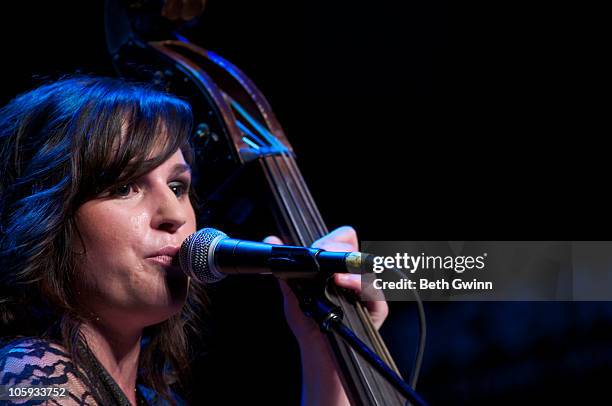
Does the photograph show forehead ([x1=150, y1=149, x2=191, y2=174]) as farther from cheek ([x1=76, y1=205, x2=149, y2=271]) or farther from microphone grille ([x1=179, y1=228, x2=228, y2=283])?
microphone grille ([x1=179, y1=228, x2=228, y2=283])

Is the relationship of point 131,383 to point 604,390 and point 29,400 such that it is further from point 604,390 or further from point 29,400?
point 604,390

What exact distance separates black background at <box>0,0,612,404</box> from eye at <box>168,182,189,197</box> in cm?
101

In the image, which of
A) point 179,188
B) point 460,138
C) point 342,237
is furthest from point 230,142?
point 460,138

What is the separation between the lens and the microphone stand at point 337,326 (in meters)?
0.93

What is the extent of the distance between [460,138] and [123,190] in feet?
4.99

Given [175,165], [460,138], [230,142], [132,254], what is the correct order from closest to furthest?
[132,254] < [175,165] < [230,142] < [460,138]

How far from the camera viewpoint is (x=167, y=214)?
118cm

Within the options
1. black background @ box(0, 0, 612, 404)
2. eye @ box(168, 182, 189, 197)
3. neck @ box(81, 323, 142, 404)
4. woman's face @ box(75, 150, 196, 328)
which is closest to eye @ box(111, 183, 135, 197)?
woman's face @ box(75, 150, 196, 328)

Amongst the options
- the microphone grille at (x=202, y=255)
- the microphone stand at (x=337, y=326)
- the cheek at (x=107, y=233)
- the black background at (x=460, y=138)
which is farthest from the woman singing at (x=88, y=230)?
the black background at (x=460, y=138)

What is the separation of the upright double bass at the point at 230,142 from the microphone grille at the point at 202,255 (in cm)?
35

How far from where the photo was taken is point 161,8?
1.66 meters

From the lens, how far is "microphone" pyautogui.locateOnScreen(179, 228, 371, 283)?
93 cm

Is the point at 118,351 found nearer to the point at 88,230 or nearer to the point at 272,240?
the point at 88,230

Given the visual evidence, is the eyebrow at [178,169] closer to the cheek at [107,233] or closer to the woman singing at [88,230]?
the woman singing at [88,230]
